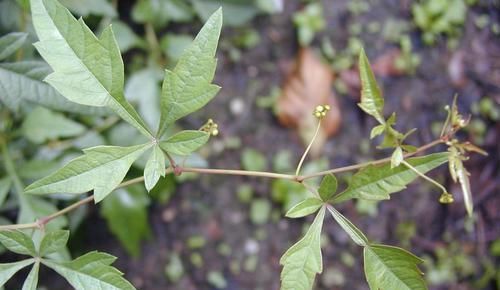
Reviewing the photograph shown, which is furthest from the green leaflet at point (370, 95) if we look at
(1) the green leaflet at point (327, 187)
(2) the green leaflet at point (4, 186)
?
(2) the green leaflet at point (4, 186)

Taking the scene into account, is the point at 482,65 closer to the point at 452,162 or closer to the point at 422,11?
the point at 422,11

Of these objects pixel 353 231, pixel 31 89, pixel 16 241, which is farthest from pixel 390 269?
pixel 31 89

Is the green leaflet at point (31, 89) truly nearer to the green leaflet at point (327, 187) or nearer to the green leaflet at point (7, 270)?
the green leaflet at point (7, 270)

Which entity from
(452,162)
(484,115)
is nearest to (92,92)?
(452,162)

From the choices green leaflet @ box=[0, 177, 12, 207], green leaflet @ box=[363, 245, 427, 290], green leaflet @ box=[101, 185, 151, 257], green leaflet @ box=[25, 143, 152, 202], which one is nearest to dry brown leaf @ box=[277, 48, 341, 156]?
green leaflet @ box=[101, 185, 151, 257]

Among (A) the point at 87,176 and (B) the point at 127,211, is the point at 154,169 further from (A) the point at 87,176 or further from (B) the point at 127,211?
(B) the point at 127,211

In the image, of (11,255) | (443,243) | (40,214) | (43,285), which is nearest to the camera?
(40,214)
